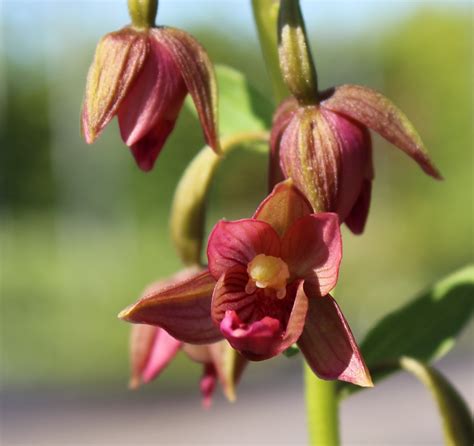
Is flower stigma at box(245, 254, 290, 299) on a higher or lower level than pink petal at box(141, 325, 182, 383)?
higher

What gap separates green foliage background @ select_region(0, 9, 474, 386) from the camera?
36.8 ft

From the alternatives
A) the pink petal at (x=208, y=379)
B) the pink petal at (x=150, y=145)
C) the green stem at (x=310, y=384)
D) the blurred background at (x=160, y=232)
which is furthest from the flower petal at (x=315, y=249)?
the blurred background at (x=160, y=232)

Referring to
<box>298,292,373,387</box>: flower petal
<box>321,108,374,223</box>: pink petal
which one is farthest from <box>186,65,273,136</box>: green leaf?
<box>298,292,373,387</box>: flower petal

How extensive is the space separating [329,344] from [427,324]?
54cm

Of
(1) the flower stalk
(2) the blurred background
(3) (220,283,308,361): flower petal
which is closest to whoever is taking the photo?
(3) (220,283,308,361): flower petal

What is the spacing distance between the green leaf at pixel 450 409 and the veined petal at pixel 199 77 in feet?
1.48

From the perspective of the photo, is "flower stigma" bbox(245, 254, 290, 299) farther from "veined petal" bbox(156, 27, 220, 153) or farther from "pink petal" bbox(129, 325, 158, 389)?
"pink petal" bbox(129, 325, 158, 389)

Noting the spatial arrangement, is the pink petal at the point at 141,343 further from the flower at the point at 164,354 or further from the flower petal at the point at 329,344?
the flower petal at the point at 329,344

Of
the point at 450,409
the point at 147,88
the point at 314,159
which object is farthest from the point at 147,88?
the point at 450,409

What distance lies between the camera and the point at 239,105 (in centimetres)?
161

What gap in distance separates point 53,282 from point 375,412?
18.9 ft

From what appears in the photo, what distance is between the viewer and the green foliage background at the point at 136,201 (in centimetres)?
1120

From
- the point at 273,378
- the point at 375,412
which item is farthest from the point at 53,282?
the point at 375,412

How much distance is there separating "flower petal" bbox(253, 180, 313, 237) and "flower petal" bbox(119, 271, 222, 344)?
96 millimetres
